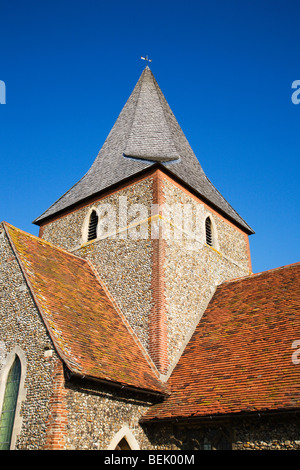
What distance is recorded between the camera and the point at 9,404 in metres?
7.88

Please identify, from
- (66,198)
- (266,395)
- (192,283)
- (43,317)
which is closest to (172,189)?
(192,283)

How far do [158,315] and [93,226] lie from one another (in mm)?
4631

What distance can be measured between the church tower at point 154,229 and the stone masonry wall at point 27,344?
10.0ft

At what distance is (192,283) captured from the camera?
11.9 m

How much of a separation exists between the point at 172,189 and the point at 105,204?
2343 millimetres

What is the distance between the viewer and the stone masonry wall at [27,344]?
279 inches

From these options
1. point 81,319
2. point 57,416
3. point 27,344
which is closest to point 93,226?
point 81,319

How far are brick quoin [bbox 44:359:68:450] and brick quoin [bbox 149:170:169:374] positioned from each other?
307cm

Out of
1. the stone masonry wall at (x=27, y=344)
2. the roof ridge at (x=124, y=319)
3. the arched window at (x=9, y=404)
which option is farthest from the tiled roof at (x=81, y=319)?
the arched window at (x=9, y=404)

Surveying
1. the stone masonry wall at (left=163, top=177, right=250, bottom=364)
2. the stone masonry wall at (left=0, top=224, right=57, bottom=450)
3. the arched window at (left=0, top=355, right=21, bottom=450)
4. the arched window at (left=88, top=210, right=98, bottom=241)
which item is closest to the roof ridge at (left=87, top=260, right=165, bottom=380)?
the stone masonry wall at (left=163, top=177, right=250, bottom=364)

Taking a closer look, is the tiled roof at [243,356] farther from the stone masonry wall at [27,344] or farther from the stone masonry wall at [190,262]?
the stone masonry wall at [27,344]

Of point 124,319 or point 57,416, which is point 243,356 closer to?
point 124,319
